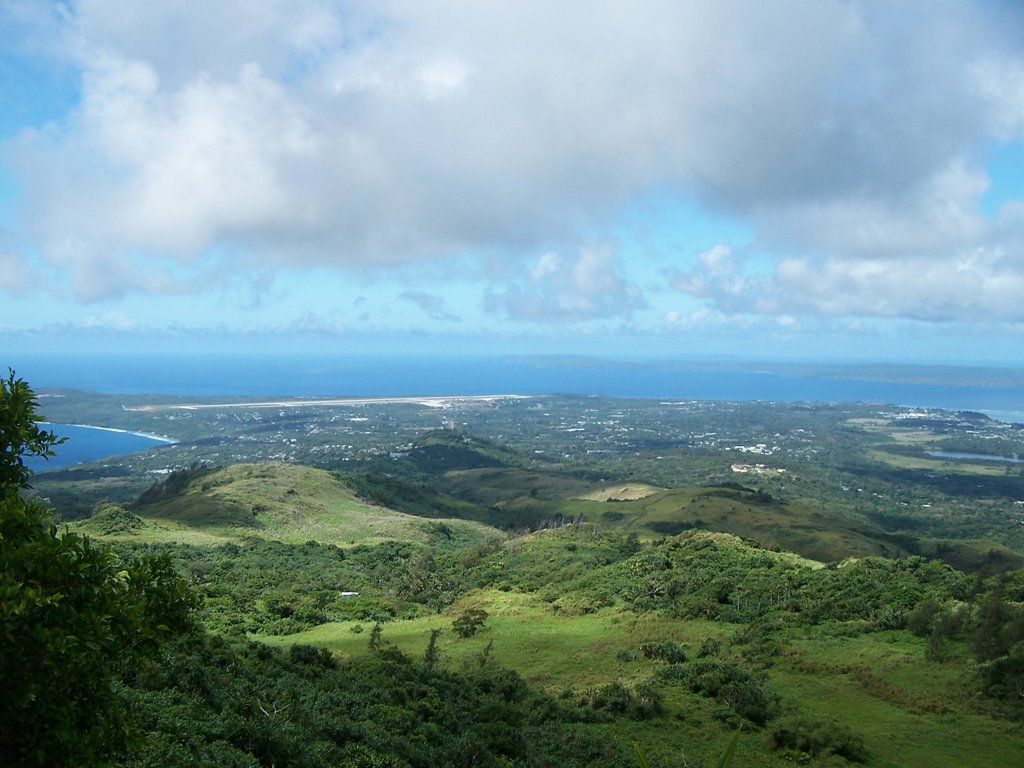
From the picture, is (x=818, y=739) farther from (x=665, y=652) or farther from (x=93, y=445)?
(x=93, y=445)

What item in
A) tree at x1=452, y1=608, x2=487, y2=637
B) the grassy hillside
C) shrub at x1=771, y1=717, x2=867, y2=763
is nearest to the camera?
shrub at x1=771, y1=717, x2=867, y2=763

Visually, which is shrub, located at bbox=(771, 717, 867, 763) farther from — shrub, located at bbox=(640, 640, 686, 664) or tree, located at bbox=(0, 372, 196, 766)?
tree, located at bbox=(0, 372, 196, 766)

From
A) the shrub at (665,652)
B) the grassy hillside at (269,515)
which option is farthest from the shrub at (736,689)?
the grassy hillside at (269,515)

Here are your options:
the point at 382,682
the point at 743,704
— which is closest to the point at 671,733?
the point at 743,704

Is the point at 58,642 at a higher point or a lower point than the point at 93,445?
higher

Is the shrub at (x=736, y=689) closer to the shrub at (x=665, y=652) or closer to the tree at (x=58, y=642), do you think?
the shrub at (x=665, y=652)

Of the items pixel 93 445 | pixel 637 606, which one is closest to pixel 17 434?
pixel 637 606

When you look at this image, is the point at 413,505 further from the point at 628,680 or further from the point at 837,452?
the point at 837,452

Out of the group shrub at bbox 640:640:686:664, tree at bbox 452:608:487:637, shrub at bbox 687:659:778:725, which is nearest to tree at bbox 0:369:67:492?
shrub at bbox 687:659:778:725
